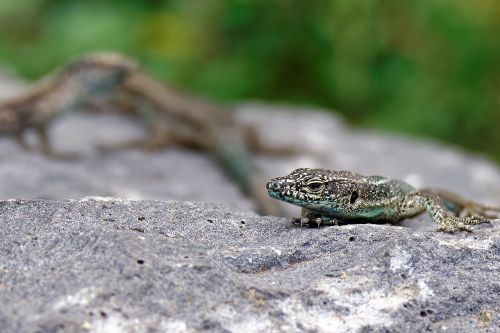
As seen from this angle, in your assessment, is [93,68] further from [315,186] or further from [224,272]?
[224,272]

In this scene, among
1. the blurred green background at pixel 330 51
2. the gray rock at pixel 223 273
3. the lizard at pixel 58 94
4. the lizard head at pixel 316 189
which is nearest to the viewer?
the gray rock at pixel 223 273

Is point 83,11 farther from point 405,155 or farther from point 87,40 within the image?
point 405,155

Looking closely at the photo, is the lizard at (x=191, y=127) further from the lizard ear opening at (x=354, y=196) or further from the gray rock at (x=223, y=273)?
the gray rock at (x=223, y=273)

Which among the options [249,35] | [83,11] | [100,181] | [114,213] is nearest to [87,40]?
[83,11]

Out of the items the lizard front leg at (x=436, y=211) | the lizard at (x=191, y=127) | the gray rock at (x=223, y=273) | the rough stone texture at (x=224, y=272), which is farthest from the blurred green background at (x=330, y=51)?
the gray rock at (x=223, y=273)

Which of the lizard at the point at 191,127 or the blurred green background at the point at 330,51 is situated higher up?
the blurred green background at the point at 330,51

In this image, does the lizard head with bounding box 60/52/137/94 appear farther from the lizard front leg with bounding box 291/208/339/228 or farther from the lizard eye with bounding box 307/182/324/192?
the lizard eye with bounding box 307/182/324/192

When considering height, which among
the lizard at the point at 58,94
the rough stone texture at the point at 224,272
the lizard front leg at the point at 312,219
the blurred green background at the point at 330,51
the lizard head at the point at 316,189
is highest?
the blurred green background at the point at 330,51
